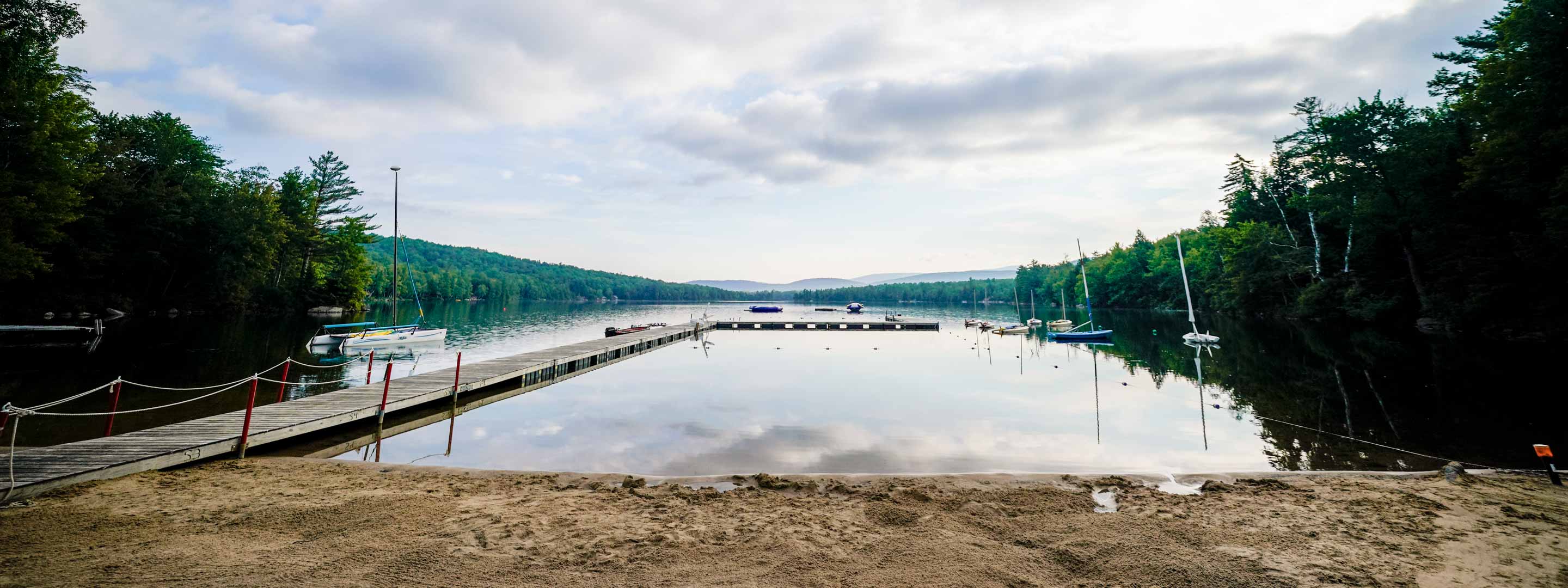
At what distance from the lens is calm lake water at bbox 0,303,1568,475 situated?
971 cm

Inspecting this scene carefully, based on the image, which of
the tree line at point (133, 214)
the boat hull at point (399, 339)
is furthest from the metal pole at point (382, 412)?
the boat hull at point (399, 339)

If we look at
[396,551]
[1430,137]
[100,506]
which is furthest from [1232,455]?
[1430,137]

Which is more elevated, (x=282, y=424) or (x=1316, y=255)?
(x=1316, y=255)

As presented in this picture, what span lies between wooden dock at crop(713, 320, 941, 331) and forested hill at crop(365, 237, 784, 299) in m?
63.0

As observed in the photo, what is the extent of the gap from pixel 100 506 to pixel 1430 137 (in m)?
44.0

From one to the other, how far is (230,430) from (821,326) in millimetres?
43795

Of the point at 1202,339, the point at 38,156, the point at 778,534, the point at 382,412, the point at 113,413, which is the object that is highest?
the point at 38,156

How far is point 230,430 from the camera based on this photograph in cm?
862

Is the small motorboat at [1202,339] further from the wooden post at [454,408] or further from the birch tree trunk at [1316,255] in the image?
the wooden post at [454,408]

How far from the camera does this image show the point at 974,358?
2703 centimetres

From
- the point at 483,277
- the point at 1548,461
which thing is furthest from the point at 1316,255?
the point at 483,277

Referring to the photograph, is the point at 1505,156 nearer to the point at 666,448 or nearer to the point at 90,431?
the point at 666,448

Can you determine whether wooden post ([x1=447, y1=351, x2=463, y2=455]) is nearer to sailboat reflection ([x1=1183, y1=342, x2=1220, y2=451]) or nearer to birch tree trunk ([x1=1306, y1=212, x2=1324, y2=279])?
sailboat reflection ([x1=1183, y1=342, x2=1220, y2=451])

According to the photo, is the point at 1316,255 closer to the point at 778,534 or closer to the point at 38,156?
the point at 778,534
